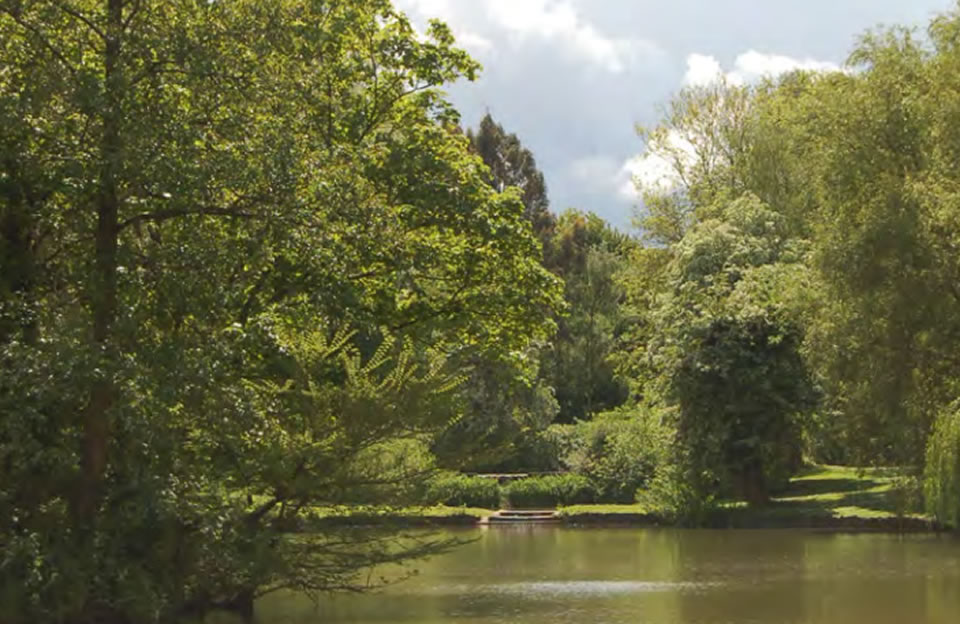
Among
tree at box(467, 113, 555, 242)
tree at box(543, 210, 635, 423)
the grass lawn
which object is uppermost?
tree at box(467, 113, 555, 242)

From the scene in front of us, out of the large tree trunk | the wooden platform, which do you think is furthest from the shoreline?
the large tree trunk

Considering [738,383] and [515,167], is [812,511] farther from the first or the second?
[515,167]

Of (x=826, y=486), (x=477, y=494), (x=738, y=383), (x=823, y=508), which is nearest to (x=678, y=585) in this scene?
(x=738, y=383)

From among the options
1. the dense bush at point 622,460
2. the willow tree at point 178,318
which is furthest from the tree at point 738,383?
the willow tree at point 178,318

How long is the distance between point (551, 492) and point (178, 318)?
2718cm

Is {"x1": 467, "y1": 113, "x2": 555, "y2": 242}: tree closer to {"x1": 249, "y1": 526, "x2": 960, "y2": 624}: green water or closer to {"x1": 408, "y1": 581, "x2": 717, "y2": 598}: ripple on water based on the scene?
{"x1": 249, "y1": 526, "x2": 960, "y2": 624}: green water

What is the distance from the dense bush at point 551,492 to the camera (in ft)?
123

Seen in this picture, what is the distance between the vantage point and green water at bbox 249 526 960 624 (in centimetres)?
1655

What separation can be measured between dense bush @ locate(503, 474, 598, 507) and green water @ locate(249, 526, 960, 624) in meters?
8.49

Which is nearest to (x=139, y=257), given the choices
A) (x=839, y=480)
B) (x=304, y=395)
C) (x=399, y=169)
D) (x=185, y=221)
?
(x=185, y=221)

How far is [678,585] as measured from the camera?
65.5 ft

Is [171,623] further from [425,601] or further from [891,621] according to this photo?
[891,621]

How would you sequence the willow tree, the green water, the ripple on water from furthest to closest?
1. the ripple on water
2. the green water
3. the willow tree

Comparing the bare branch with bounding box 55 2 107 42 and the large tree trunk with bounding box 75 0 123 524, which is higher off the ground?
the bare branch with bounding box 55 2 107 42
